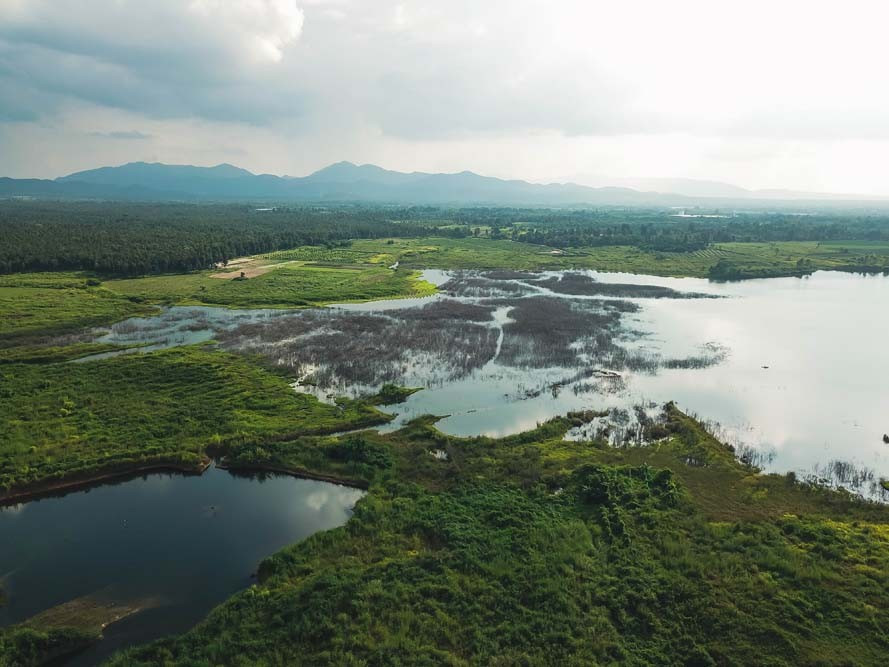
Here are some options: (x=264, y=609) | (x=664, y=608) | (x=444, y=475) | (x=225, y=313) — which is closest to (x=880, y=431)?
(x=664, y=608)

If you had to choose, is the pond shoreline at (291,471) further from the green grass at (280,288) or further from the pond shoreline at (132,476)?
the green grass at (280,288)

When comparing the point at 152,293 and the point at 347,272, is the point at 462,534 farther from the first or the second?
the point at 347,272

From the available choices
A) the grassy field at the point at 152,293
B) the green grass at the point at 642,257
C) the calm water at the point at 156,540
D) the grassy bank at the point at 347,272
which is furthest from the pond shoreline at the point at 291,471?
the green grass at the point at 642,257

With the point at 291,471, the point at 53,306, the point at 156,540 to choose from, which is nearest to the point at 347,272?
the point at 53,306

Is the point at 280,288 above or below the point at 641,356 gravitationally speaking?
above

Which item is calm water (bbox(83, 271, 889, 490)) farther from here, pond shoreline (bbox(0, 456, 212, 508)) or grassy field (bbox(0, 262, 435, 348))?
pond shoreline (bbox(0, 456, 212, 508))

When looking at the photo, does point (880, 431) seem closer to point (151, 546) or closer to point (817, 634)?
point (817, 634)

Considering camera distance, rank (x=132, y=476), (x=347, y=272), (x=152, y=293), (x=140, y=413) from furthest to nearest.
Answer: (x=347, y=272), (x=152, y=293), (x=140, y=413), (x=132, y=476)
